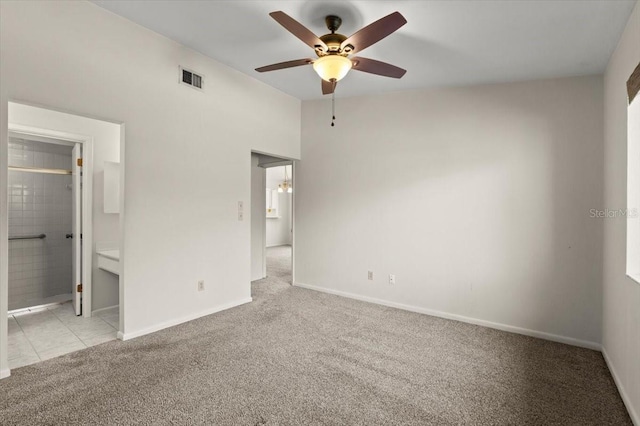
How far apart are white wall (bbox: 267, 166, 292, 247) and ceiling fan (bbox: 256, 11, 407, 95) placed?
7.89 m

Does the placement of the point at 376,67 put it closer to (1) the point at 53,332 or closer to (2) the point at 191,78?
(2) the point at 191,78

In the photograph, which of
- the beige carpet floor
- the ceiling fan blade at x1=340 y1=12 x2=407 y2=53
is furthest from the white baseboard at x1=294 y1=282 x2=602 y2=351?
the ceiling fan blade at x1=340 y1=12 x2=407 y2=53

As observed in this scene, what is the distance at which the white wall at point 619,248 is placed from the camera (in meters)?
2.04

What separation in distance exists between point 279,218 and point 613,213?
899 cm

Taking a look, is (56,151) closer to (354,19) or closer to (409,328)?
(354,19)

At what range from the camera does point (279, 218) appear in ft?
35.4

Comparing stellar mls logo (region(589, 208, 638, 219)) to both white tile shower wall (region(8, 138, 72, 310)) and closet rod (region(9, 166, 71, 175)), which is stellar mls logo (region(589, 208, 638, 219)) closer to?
closet rod (region(9, 166, 71, 175))

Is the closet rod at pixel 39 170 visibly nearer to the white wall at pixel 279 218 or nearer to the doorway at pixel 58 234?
the doorway at pixel 58 234

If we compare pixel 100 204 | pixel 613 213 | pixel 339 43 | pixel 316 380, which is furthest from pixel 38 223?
pixel 613 213

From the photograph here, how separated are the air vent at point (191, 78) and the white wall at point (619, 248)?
12.1 feet

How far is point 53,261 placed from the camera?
4.41 meters

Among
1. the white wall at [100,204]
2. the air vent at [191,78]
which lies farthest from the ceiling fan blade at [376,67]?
the white wall at [100,204]

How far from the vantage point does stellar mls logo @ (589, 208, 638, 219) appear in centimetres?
225

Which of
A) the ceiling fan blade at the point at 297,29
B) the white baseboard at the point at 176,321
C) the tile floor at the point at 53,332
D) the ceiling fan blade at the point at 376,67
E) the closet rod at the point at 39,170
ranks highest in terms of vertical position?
the ceiling fan blade at the point at 297,29
